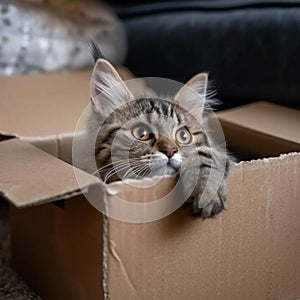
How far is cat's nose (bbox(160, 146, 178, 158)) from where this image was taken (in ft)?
3.45

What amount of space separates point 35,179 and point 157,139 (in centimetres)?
28

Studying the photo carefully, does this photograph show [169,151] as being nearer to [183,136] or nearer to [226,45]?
[183,136]

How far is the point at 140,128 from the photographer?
1.13m

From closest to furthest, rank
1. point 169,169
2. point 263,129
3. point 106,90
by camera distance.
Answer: point 169,169, point 106,90, point 263,129

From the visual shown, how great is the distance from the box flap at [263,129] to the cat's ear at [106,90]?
0.32 m

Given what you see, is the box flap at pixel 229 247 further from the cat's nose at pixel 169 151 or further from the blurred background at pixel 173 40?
the blurred background at pixel 173 40

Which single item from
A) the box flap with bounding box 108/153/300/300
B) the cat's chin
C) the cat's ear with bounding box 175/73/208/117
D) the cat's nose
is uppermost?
the cat's ear with bounding box 175/73/208/117

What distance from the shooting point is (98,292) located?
0.98m

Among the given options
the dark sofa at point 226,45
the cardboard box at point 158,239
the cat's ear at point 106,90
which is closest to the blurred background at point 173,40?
the dark sofa at point 226,45

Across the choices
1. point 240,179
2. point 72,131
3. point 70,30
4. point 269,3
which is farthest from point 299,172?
point 70,30

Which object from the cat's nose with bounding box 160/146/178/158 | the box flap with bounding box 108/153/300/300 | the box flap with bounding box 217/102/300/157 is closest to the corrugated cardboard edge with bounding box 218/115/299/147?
the box flap with bounding box 217/102/300/157

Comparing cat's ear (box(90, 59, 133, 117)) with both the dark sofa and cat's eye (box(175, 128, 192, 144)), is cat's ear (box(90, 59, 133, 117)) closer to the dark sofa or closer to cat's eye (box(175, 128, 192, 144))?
cat's eye (box(175, 128, 192, 144))

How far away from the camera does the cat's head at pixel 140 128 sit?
1069mm

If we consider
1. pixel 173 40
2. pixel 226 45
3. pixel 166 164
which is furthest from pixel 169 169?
pixel 173 40
